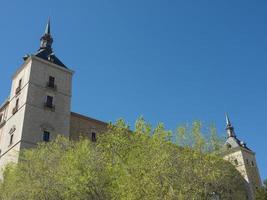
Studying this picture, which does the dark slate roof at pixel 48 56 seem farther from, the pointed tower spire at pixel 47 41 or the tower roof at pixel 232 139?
the tower roof at pixel 232 139

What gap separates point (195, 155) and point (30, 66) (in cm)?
3136

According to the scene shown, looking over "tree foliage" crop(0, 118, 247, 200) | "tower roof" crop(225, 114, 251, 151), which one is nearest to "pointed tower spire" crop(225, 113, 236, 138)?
"tower roof" crop(225, 114, 251, 151)

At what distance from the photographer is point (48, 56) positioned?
5069 centimetres

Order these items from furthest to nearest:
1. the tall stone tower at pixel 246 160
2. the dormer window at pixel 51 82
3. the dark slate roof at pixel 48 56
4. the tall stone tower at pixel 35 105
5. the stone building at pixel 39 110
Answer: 1. the tall stone tower at pixel 246 160
2. the dark slate roof at pixel 48 56
3. the dormer window at pixel 51 82
4. the stone building at pixel 39 110
5. the tall stone tower at pixel 35 105

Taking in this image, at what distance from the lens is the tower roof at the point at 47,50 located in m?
50.2

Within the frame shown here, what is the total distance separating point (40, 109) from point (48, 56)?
9575 millimetres

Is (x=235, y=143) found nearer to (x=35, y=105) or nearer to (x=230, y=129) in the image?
(x=230, y=129)

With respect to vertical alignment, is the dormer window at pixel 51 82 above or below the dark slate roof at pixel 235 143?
below

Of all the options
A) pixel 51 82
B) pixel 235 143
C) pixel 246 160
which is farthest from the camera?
pixel 235 143

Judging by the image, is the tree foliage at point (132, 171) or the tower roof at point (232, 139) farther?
the tower roof at point (232, 139)

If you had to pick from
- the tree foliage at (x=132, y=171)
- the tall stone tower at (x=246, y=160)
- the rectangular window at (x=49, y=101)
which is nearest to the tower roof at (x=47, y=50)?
the rectangular window at (x=49, y=101)

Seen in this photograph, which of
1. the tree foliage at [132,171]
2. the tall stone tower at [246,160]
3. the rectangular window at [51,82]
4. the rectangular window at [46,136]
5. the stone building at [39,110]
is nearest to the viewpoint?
the tree foliage at [132,171]

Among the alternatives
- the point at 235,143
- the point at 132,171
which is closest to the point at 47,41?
the point at 132,171

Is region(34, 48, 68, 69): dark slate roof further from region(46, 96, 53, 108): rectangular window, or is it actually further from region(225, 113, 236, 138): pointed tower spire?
region(225, 113, 236, 138): pointed tower spire
